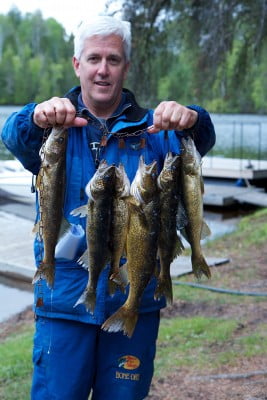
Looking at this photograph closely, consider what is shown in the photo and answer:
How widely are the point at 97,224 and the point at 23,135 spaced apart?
58 cm

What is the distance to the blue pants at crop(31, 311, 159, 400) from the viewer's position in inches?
123

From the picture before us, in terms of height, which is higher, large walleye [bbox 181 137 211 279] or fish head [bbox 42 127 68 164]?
fish head [bbox 42 127 68 164]

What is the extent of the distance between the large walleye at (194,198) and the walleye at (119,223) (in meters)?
0.31

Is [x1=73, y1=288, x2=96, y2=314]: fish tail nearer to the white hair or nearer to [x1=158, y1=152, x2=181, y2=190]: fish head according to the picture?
[x1=158, y1=152, x2=181, y2=190]: fish head

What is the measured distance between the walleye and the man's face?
434 mm

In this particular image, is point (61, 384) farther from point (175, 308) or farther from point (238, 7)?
point (238, 7)

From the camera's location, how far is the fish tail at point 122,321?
295 cm

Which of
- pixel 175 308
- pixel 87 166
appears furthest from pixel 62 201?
pixel 175 308

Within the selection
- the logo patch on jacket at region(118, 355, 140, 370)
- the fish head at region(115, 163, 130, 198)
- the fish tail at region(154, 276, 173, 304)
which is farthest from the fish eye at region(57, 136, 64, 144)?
the logo patch on jacket at region(118, 355, 140, 370)

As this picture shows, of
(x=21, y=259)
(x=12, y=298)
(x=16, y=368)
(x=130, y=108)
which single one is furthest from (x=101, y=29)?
(x=21, y=259)

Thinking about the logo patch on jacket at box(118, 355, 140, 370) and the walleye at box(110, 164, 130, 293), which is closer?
the walleye at box(110, 164, 130, 293)

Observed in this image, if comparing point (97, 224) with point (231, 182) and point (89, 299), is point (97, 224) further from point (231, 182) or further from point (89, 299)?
point (231, 182)

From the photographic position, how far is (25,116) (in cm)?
303

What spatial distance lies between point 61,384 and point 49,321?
1.06ft
